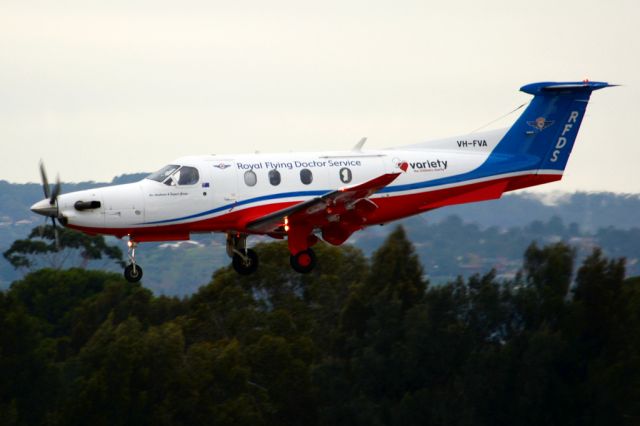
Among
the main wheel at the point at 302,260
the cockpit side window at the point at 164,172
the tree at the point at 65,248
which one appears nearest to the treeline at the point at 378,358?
the main wheel at the point at 302,260

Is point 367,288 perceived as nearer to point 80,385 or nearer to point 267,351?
point 267,351

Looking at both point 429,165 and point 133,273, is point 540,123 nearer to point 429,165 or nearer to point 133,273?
point 429,165

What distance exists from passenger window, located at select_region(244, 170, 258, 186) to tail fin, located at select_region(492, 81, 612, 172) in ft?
24.6

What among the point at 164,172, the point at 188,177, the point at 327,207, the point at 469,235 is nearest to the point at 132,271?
the point at 164,172

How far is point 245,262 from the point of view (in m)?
36.4

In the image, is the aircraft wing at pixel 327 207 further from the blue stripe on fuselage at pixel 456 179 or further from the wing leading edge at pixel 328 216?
the blue stripe on fuselage at pixel 456 179

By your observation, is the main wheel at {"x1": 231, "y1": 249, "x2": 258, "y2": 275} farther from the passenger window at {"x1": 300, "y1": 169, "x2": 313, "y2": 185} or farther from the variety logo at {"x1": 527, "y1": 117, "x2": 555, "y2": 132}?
the variety logo at {"x1": 527, "y1": 117, "x2": 555, "y2": 132}

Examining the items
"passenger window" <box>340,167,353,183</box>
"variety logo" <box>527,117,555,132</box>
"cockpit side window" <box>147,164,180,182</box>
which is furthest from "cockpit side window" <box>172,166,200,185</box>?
"variety logo" <box>527,117,555,132</box>

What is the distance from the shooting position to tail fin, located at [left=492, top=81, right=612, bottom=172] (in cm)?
3756

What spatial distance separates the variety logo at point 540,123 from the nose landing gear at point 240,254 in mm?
9051

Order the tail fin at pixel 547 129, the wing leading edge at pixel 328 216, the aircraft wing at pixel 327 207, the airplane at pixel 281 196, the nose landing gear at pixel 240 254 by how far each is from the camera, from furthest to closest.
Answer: the tail fin at pixel 547 129 → the nose landing gear at pixel 240 254 → the airplane at pixel 281 196 → the wing leading edge at pixel 328 216 → the aircraft wing at pixel 327 207

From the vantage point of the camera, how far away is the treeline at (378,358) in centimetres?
5684

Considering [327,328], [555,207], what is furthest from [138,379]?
[555,207]

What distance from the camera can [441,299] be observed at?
65.1 m
